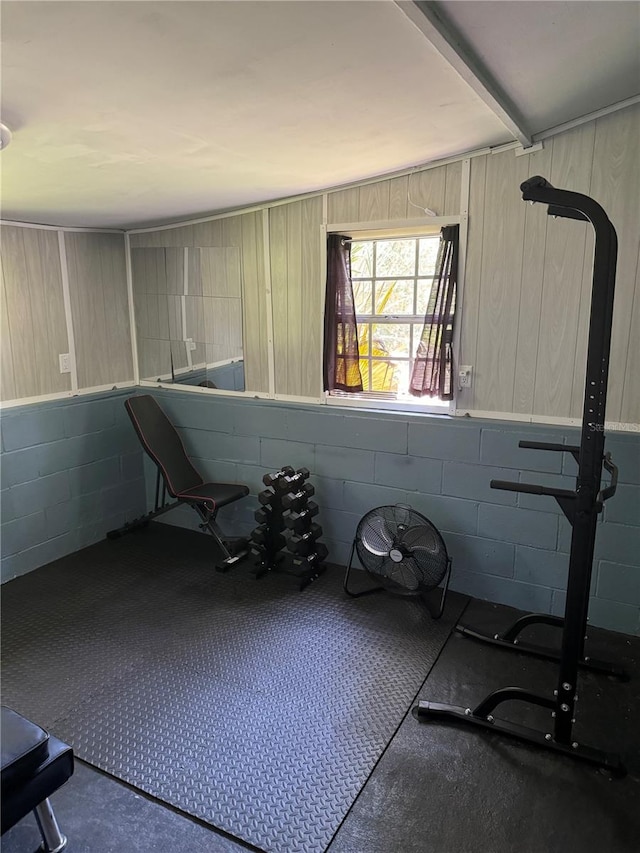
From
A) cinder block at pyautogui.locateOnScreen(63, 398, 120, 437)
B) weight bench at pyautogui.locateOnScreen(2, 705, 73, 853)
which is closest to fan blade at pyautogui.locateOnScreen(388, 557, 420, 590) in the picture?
weight bench at pyautogui.locateOnScreen(2, 705, 73, 853)

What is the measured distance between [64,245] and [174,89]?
7.95ft

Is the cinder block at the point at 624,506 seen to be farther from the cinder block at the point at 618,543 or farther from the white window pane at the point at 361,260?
the white window pane at the point at 361,260

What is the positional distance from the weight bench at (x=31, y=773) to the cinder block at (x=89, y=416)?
2.29 meters

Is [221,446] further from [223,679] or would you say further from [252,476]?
[223,679]

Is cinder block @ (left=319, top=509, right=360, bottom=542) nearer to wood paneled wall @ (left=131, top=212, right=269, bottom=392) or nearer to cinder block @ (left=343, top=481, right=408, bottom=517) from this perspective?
cinder block @ (left=343, top=481, right=408, bottom=517)

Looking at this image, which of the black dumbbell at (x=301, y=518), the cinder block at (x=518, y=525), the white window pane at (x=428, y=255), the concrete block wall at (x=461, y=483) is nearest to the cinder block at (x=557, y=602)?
the concrete block wall at (x=461, y=483)

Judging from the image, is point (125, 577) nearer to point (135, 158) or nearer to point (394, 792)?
point (394, 792)

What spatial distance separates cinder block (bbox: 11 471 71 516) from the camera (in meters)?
3.41

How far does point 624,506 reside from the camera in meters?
2.69

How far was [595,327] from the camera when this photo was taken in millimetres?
1839

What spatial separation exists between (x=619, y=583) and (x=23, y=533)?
3.38 meters

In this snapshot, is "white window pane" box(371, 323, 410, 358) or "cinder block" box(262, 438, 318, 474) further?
"cinder block" box(262, 438, 318, 474)

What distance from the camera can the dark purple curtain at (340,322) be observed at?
3.25 metres

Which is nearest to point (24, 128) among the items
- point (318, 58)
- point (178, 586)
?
point (318, 58)
